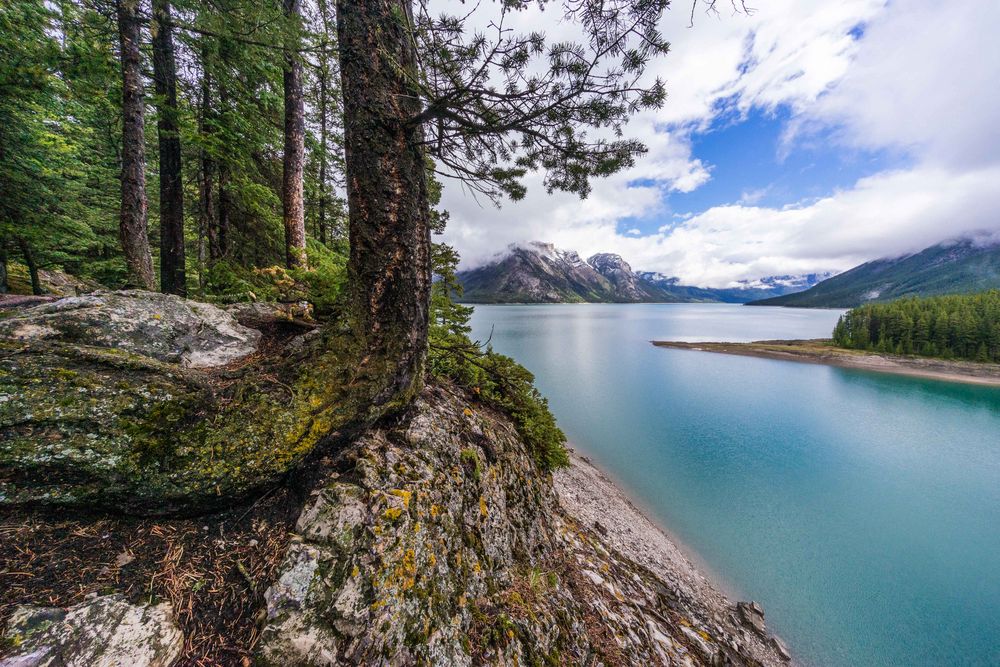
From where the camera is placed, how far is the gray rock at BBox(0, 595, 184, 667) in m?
1.57

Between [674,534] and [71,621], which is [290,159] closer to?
[71,621]

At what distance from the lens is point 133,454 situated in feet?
7.54

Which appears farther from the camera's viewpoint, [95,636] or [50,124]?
[50,124]

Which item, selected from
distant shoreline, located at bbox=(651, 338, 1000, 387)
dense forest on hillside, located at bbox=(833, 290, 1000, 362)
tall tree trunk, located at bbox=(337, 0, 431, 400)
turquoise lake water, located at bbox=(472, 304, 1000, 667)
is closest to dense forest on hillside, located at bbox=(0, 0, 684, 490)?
tall tree trunk, located at bbox=(337, 0, 431, 400)

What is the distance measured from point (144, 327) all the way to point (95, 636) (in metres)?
3.00

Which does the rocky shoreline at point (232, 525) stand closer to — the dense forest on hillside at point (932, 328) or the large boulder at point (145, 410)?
the large boulder at point (145, 410)

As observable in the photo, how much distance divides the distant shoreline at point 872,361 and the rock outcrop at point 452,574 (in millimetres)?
54047

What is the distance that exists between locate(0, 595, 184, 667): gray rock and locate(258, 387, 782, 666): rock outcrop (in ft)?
1.70

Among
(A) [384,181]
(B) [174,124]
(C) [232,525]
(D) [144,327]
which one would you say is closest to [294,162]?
(B) [174,124]

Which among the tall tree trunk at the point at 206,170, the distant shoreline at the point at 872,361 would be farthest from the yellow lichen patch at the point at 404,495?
the distant shoreline at the point at 872,361

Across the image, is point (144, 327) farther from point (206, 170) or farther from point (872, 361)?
point (872, 361)

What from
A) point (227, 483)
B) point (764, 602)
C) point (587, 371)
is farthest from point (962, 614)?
point (587, 371)

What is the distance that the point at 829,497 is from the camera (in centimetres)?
1359

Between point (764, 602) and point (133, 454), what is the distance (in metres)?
12.7
